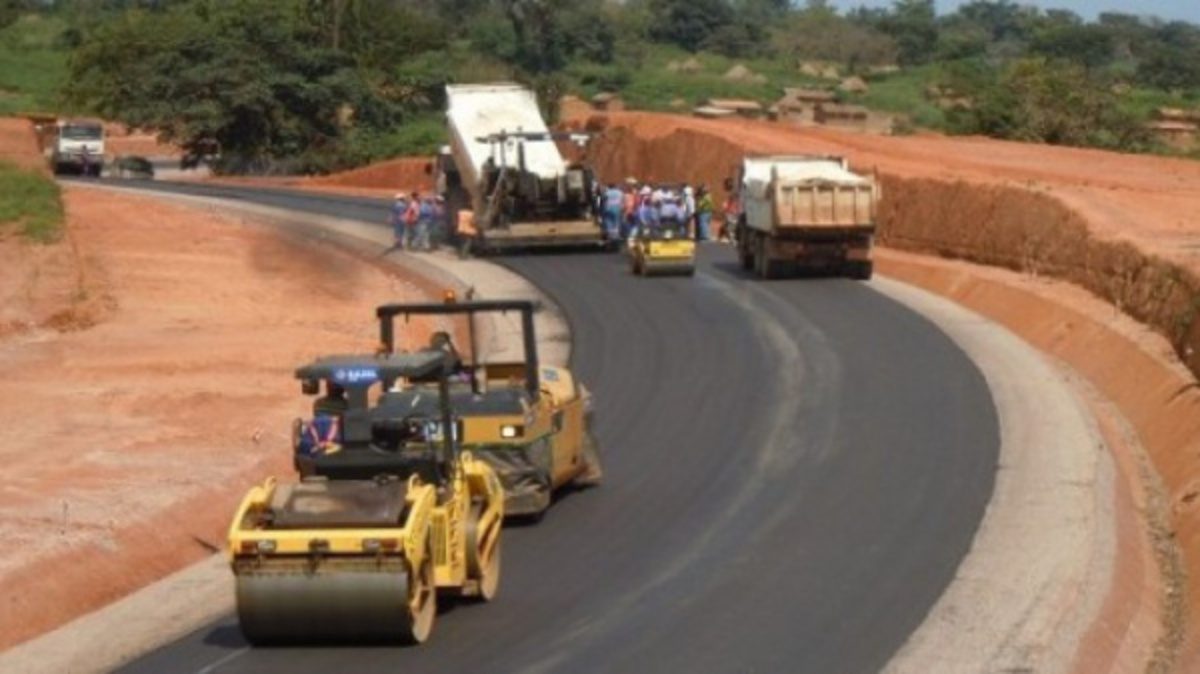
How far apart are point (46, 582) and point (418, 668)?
4.70 m

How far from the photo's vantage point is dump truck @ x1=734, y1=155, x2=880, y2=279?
46.3 metres

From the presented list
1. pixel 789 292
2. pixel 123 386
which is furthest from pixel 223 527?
pixel 789 292

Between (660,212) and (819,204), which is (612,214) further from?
(819,204)

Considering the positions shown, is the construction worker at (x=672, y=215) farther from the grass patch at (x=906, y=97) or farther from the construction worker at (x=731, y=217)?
the grass patch at (x=906, y=97)

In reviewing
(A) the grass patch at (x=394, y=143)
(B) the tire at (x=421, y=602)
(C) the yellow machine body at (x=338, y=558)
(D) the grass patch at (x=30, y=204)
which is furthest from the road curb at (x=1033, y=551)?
(A) the grass patch at (x=394, y=143)

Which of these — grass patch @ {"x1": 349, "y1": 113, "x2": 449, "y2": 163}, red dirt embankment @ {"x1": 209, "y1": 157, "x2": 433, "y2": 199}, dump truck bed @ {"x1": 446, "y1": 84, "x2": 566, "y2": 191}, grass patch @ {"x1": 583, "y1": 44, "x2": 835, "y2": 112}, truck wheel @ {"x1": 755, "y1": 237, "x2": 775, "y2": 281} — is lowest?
red dirt embankment @ {"x1": 209, "y1": 157, "x2": 433, "y2": 199}

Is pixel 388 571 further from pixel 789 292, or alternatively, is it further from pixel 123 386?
pixel 789 292

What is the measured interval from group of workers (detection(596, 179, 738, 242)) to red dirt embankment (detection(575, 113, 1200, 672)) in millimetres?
4213

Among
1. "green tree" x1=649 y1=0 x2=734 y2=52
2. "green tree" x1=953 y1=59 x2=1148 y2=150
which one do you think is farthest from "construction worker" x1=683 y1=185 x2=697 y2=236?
→ "green tree" x1=649 y1=0 x2=734 y2=52

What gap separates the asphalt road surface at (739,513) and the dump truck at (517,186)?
11.7 metres

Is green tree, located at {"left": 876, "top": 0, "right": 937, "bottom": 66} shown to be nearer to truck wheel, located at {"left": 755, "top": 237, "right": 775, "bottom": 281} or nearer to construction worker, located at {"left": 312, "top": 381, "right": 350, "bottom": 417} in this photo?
truck wheel, located at {"left": 755, "top": 237, "right": 775, "bottom": 281}

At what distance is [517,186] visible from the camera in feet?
175

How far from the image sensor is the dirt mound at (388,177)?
85188 millimetres

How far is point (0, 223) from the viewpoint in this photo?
5247 centimetres
